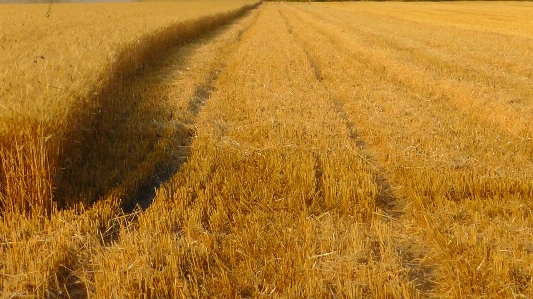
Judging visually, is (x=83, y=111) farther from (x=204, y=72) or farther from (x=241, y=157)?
(x=204, y=72)

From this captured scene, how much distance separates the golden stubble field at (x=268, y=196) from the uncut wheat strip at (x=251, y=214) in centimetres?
2

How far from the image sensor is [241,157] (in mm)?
4980

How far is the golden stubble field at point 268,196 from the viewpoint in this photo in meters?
2.86

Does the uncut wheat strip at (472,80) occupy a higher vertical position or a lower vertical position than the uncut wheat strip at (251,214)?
higher

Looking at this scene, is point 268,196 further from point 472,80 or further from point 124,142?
point 472,80

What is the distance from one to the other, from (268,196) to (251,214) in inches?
15.9

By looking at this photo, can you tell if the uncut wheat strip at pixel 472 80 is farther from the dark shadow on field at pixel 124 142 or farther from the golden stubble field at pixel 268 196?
the dark shadow on field at pixel 124 142

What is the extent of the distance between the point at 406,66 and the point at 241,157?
22.9 ft

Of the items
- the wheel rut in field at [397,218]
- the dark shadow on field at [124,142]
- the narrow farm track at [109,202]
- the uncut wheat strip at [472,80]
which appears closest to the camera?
the narrow farm track at [109,202]

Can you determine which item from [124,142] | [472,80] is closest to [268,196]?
[124,142]

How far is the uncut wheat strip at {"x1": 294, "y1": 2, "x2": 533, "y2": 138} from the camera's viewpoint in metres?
Answer: 6.62

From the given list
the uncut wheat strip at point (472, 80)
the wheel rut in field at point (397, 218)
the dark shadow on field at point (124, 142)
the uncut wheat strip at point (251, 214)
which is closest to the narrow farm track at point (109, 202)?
the dark shadow on field at point (124, 142)

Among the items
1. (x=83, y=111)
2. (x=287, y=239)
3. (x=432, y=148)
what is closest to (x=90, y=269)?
(x=287, y=239)

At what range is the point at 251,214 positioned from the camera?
371 cm
